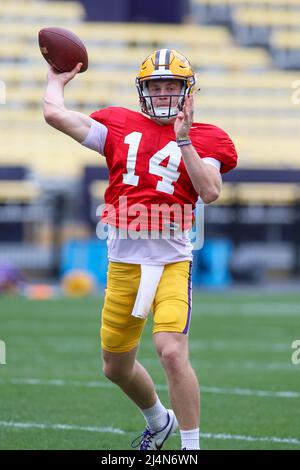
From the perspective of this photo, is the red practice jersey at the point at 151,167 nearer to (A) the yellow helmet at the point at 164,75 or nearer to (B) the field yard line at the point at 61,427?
(A) the yellow helmet at the point at 164,75

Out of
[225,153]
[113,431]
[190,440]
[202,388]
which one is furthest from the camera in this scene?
[202,388]

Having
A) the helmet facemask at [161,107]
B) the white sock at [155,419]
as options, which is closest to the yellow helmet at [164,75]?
the helmet facemask at [161,107]

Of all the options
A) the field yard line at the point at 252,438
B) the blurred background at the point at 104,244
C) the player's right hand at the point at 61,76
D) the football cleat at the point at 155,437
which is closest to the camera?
the player's right hand at the point at 61,76

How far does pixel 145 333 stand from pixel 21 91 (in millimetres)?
12947

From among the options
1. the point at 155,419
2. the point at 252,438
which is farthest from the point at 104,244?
the point at 155,419

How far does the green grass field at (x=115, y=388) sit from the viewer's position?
4754 mm

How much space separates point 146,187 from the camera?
4250mm

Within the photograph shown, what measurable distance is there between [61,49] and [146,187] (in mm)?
678

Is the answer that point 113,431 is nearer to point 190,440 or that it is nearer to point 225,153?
point 190,440

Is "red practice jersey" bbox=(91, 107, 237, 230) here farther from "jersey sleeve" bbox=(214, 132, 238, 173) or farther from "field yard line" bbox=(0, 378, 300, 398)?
"field yard line" bbox=(0, 378, 300, 398)

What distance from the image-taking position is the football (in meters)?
4.36

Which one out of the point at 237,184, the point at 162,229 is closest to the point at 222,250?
the point at 237,184

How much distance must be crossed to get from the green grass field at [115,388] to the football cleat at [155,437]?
0.27ft
